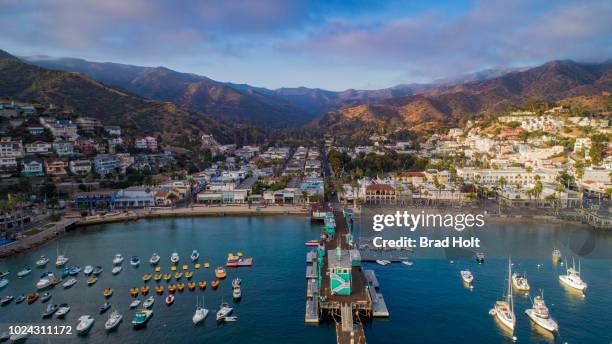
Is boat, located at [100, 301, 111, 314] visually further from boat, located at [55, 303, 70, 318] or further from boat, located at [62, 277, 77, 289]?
boat, located at [62, 277, 77, 289]

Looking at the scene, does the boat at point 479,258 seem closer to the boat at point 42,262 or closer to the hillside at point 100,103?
the boat at point 42,262

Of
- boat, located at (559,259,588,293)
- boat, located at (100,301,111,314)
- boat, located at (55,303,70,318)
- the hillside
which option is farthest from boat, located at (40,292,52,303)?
the hillside

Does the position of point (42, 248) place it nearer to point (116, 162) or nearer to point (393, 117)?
point (116, 162)

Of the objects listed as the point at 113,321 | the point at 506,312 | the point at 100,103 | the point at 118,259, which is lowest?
the point at 113,321

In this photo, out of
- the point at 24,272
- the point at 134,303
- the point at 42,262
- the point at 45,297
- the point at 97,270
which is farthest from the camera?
the point at 42,262

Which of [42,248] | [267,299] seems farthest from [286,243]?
[42,248]

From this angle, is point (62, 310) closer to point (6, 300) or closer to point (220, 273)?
point (6, 300)

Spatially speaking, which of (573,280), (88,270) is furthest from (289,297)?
(573,280)
